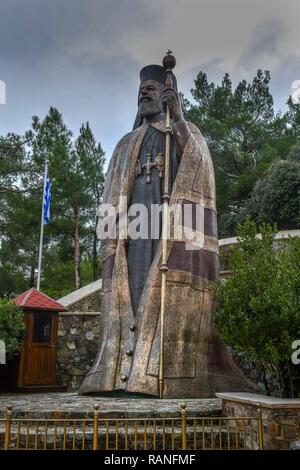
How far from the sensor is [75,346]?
32.8 feet

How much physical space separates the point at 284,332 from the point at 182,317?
6.47 feet

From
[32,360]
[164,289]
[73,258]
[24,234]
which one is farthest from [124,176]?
[73,258]

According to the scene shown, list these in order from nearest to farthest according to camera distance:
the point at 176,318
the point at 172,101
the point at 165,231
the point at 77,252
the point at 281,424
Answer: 1. the point at 281,424
2. the point at 176,318
3. the point at 165,231
4. the point at 172,101
5. the point at 77,252

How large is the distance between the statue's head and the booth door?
4508mm

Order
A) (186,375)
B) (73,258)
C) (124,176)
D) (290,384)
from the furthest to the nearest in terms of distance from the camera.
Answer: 1. (73,258)
2. (124,176)
3. (186,375)
4. (290,384)

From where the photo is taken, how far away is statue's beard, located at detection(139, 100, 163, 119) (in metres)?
8.36

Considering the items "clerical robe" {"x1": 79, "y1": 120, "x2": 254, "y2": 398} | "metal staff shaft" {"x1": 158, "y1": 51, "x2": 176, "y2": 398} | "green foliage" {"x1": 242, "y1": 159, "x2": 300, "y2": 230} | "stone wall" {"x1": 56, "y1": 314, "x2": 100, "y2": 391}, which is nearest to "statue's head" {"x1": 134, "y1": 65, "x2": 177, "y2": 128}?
"metal staff shaft" {"x1": 158, "y1": 51, "x2": 176, "y2": 398}

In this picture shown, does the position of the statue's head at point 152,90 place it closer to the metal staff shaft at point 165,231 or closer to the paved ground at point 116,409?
the metal staff shaft at point 165,231

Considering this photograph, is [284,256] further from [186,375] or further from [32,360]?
[32,360]

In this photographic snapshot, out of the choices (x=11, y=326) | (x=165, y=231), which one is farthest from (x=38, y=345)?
(x=165, y=231)

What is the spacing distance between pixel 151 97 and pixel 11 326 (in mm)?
4978

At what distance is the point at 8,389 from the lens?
8.41 m

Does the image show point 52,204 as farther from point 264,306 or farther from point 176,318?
point 264,306

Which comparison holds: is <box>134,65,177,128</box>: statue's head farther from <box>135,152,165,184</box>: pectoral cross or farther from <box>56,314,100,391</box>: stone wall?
<box>56,314,100,391</box>: stone wall
